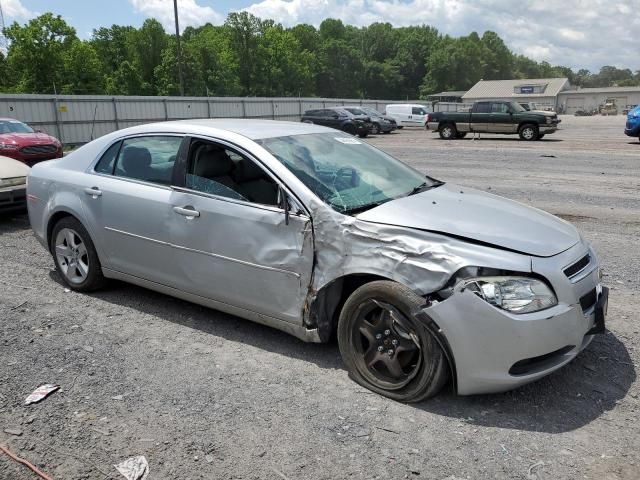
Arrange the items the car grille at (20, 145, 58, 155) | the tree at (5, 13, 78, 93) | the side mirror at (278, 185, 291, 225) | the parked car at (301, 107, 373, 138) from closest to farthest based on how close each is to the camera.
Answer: the side mirror at (278, 185, 291, 225)
the car grille at (20, 145, 58, 155)
the parked car at (301, 107, 373, 138)
the tree at (5, 13, 78, 93)

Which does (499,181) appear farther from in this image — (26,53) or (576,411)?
(26,53)

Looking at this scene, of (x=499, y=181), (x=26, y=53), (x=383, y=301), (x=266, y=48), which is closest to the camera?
(x=383, y=301)

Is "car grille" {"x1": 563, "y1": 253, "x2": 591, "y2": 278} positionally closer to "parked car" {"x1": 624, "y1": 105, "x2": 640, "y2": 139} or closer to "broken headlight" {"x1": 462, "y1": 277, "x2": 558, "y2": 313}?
"broken headlight" {"x1": 462, "y1": 277, "x2": 558, "y2": 313}

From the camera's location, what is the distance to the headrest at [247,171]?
391 cm

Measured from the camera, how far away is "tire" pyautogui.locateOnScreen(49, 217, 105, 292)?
196 inches

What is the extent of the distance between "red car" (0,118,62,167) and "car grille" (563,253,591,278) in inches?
526

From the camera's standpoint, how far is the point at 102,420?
125 inches

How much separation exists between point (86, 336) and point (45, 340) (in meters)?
0.29

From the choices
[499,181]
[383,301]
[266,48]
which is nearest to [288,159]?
[383,301]

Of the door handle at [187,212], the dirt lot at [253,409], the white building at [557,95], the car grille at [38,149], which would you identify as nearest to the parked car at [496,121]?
the car grille at [38,149]

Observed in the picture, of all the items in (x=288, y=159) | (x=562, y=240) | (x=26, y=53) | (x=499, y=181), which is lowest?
(x=499, y=181)

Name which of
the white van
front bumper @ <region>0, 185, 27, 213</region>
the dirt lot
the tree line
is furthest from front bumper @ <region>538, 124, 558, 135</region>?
the tree line

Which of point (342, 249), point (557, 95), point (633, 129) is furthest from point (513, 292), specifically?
point (557, 95)

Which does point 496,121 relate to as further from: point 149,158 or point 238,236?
point 238,236
